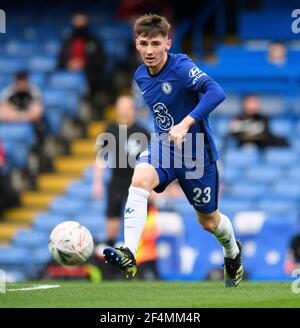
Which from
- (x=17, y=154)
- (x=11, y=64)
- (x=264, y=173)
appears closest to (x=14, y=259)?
(x=17, y=154)

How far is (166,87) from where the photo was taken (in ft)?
32.0

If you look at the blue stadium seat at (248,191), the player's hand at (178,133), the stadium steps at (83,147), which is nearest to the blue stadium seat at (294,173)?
the blue stadium seat at (248,191)

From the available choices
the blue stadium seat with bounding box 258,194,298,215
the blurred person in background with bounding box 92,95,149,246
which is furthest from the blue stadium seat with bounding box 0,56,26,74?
the blurred person in background with bounding box 92,95,149,246

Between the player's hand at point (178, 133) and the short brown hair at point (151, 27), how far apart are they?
2.96 ft

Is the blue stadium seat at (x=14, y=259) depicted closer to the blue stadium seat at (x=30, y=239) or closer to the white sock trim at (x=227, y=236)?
the blue stadium seat at (x=30, y=239)

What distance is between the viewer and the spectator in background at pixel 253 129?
16.8 m

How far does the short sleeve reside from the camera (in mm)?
9617

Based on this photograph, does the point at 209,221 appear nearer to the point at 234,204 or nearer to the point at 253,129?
the point at 234,204

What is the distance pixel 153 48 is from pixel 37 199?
9.36 metres

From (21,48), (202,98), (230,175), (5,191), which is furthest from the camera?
(21,48)

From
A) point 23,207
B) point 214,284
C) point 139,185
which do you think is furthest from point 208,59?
point 139,185

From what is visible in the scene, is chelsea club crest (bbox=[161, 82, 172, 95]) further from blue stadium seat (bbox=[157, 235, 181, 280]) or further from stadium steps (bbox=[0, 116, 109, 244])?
stadium steps (bbox=[0, 116, 109, 244])

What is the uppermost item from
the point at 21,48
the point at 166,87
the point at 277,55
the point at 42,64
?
the point at 21,48
